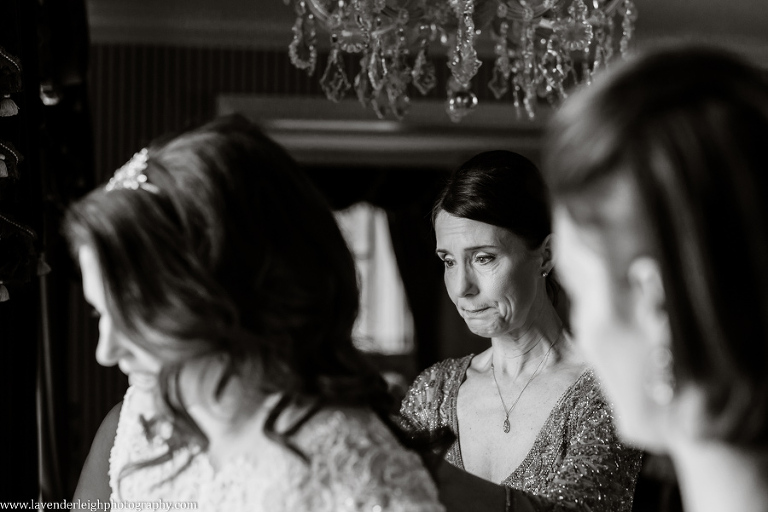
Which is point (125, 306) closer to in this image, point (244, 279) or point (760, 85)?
point (244, 279)

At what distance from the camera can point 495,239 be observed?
2119mm

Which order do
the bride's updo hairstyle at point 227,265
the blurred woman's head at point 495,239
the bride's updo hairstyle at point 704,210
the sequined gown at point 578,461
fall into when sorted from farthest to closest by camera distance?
the blurred woman's head at point 495,239 < the sequined gown at point 578,461 < the bride's updo hairstyle at point 227,265 < the bride's updo hairstyle at point 704,210

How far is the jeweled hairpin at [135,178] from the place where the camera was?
48.0 inches

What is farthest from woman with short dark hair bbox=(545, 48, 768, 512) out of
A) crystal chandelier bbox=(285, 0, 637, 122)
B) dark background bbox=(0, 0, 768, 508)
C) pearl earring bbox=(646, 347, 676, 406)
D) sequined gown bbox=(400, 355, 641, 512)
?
crystal chandelier bbox=(285, 0, 637, 122)

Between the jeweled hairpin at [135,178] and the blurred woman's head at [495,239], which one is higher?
the jeweled hairpin at [135,178]

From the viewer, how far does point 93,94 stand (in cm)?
551

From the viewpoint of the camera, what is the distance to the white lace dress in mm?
1185

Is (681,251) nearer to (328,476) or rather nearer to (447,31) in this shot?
(328,476)

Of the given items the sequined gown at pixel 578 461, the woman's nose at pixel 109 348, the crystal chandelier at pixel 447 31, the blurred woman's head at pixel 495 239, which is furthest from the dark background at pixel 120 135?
the sequined gown at pixel 578 461

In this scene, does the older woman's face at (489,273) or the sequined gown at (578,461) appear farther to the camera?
the older woman's face at (489,273)

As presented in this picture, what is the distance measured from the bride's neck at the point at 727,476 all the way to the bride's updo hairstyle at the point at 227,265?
0.55 meters

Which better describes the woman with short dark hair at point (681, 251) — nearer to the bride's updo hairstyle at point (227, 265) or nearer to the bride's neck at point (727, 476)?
the bride's neck at point (727, 476)

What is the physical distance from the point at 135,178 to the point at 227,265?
0.19 metres

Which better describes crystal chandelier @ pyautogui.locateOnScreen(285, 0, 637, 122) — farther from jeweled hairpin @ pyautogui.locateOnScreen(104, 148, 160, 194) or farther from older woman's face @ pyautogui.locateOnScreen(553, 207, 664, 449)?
older woman's face @ pyautogui.locateOnScreen(553, 207, 664, 449)
